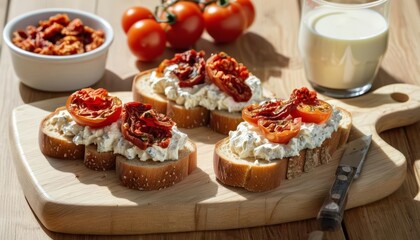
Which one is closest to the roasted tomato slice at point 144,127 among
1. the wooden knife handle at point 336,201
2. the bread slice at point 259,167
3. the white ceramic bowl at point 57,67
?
the bread slice at point 259,167

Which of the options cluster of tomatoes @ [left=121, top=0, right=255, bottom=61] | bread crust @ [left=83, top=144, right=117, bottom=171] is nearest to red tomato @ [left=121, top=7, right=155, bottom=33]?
cluster of tomatoes @ [left=121, top=0, right=255, bottom=61]

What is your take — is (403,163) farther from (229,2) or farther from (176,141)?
(229,2)

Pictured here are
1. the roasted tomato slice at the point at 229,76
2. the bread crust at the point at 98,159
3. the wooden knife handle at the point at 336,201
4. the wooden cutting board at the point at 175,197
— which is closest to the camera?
the wooden knife handle at the point at 336,201

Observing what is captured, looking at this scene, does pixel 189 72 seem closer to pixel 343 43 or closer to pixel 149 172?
pixel 149 172

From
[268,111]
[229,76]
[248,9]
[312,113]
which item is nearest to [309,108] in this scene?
[312,113]

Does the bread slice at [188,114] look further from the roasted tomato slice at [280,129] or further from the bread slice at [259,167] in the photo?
the roasted tomato slice at [280,129]

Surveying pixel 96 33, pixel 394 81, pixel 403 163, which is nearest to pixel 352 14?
pixel 394 81
